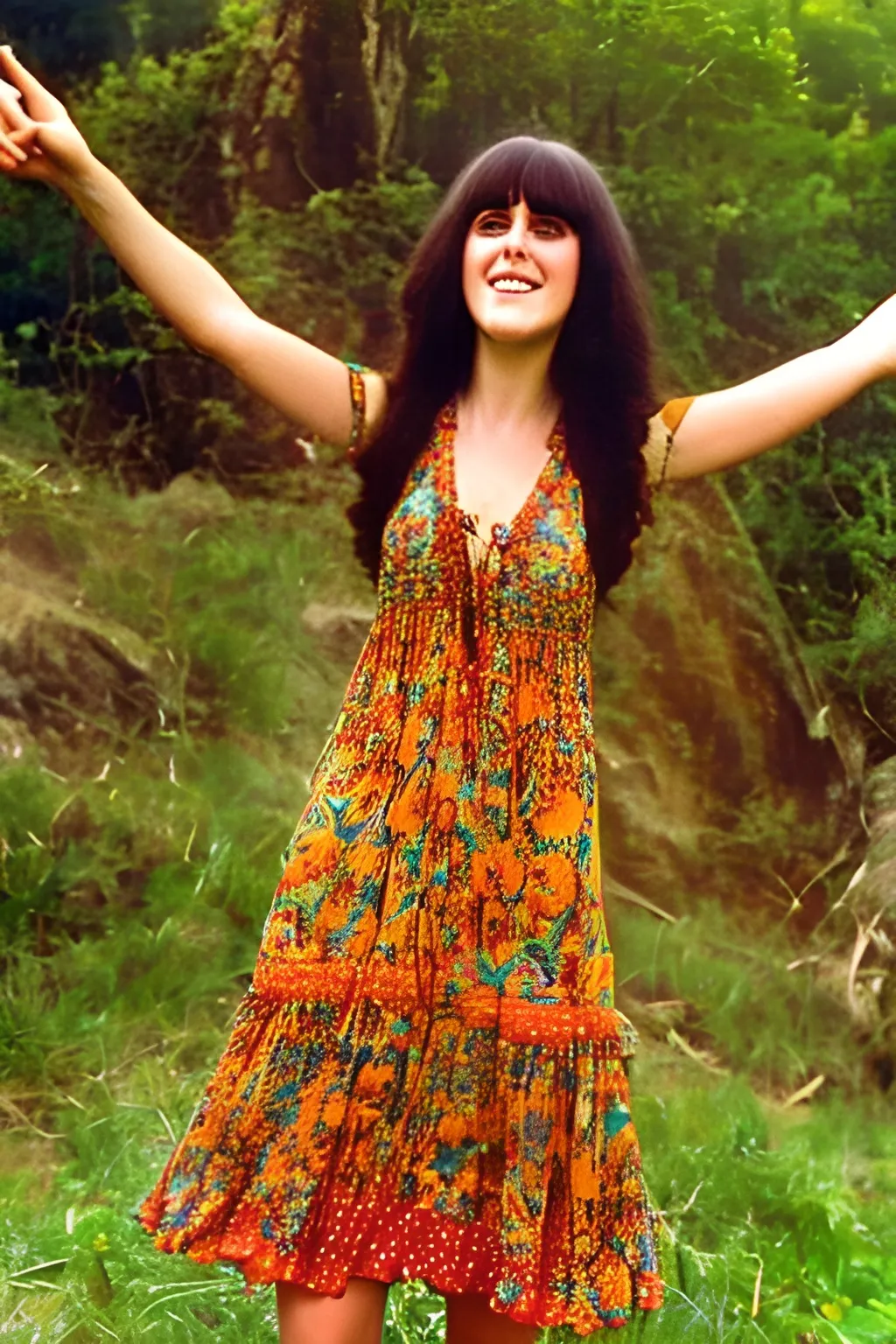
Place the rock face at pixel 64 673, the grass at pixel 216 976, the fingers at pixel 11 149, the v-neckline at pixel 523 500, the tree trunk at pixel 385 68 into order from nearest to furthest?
the fingers at pixel 11 149 → the v-neckline at pixel 523 500 → the grass at pixel 216 976 → the tree trunk at pixel 385 68 → the rock face at pixel 64 673

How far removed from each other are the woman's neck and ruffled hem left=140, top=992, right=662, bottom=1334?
0.73 metres

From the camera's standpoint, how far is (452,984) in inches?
70.8

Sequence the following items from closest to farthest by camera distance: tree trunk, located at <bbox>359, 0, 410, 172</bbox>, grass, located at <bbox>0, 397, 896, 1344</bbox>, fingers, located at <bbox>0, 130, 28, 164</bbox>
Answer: fingers, located at <bbox>0, 130, 28, 164</bbox> → grass, located at <bbox>0, 397, 896, 1344</bbox> → tree trunk, located at <bbox>359, 0, 410, 172</bbox>

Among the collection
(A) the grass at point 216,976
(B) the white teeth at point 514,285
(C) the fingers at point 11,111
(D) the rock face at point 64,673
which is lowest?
(A) the grass at point 216,976

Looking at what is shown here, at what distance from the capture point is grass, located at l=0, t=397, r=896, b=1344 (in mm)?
2705

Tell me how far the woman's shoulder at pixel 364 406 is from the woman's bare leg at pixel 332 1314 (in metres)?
0.98

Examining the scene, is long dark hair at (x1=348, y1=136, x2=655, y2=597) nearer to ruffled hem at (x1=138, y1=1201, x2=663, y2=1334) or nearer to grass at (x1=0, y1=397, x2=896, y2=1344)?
ruffled hem at (x1=138, y1=1201, x2=663, y2=1334)

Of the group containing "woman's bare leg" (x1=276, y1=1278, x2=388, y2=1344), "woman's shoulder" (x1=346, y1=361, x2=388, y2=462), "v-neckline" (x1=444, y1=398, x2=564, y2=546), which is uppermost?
"woman's shoulder" (x1=346, y1=361, x2=388, y2=462)

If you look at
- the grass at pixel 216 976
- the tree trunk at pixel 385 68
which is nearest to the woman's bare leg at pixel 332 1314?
the grass at pixel 216 976

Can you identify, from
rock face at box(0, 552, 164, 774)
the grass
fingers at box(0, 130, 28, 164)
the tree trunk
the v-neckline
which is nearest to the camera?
fingers at box(0, 130, 28, 164)

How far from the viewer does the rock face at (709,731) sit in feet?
10.3

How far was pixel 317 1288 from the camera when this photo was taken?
5.54ft

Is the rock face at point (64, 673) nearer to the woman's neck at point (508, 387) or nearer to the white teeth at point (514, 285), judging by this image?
the woman's neck at point (508, 387)

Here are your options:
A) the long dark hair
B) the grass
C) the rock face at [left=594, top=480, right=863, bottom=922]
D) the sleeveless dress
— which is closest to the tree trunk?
the grass
